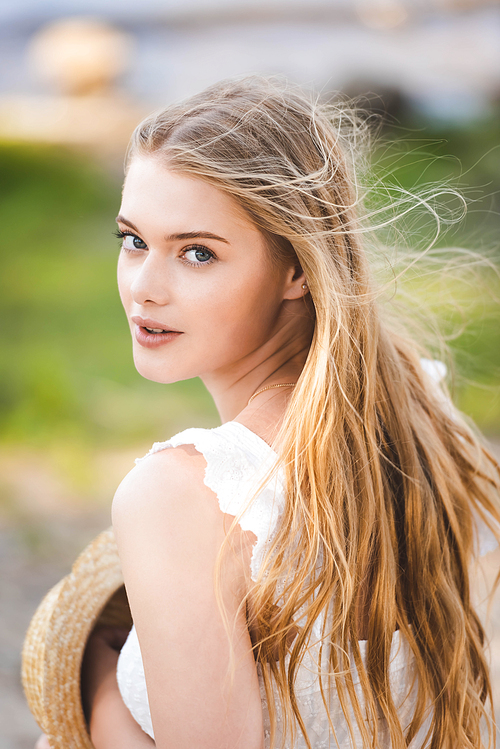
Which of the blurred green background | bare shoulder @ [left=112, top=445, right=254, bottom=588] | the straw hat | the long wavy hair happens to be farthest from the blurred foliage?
bare shoulder @ [left=112, top=445, right=254, bottom=588]

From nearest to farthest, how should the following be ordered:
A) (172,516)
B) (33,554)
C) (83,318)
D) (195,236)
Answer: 1. (172,516)
2. (195,236)
3. (33,554)
4. (83,318)

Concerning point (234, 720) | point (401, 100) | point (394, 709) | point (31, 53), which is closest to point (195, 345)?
point (234, 720)

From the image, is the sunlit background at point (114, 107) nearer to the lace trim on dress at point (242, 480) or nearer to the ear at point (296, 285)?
the ear at point (296, 285)

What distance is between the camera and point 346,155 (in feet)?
4.29

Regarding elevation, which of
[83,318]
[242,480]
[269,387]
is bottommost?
[242,480]

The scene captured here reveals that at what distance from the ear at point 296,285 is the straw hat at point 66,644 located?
2.16 feet

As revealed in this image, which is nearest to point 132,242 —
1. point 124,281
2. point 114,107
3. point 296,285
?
point 124,281

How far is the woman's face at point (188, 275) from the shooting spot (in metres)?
1.17

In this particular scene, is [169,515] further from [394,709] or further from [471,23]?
[471,23]

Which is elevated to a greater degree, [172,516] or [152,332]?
[152,332]

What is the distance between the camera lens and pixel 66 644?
1.32 m

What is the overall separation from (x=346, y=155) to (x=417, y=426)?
1.82ft

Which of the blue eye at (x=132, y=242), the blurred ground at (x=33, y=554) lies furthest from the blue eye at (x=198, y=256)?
the blurred ground at (x=33, y=554)

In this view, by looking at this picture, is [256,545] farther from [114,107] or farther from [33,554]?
[114,107]
